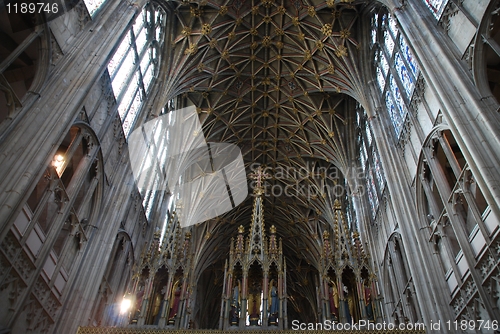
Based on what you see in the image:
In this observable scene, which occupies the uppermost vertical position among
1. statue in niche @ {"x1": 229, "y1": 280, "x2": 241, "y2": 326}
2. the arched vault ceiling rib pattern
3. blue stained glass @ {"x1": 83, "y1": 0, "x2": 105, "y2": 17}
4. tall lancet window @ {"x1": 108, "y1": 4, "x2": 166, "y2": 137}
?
the arched vault ceiling rib pattern

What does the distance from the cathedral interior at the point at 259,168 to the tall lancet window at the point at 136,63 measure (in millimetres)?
112

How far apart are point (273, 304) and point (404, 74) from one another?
1052 cm

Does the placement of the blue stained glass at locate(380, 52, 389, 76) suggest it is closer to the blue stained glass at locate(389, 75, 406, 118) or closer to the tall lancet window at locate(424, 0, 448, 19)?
the blue stained glass at locate(389, 75, 406, 118)

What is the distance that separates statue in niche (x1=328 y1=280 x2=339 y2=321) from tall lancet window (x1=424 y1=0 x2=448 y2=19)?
9579 mm

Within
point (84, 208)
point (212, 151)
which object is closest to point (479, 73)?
point (84, 208)

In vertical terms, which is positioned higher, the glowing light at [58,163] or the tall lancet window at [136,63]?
the tall lancet window at [136,63]

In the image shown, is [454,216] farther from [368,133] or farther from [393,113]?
[368,133]

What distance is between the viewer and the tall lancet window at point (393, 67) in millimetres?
16188

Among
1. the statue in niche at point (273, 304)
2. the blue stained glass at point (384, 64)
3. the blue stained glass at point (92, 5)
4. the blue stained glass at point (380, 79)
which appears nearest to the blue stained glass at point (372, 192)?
the blue stained glass at point (380, 79)

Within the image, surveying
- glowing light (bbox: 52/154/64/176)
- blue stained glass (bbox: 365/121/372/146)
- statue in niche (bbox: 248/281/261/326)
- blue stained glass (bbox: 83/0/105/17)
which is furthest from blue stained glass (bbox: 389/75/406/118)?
glowing light (bbox: 52/154/64/176)

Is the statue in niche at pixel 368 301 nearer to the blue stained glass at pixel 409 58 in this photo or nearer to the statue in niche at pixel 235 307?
the statue in niche at pixel 235 307

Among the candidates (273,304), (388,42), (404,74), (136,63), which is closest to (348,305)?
(273,304)

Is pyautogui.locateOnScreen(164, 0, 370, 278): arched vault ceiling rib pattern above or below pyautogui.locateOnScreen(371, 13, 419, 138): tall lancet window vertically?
above

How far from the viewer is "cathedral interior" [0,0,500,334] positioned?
35.4 ft
